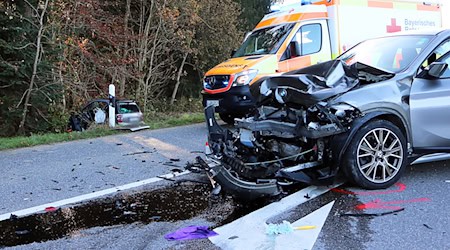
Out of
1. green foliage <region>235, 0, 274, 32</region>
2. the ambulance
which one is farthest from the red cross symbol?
green foliage <region>235, 0, 274, 32</region>

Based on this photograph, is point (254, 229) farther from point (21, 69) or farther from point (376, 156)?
point (21, 69)

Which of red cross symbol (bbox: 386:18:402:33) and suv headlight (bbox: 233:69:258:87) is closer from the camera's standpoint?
suv headlight (bbox: 233:69:258:87)

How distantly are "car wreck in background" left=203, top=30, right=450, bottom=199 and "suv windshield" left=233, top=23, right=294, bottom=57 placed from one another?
4.27 metres

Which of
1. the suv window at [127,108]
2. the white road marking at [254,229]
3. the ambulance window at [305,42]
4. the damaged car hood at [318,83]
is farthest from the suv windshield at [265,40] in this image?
the white road marking at [254,229]

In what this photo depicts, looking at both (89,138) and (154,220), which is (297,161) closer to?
(154,220)

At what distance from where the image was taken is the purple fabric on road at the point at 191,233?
363cm

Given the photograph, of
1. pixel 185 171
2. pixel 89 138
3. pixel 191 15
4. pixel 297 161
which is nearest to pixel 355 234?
pixel 297 161

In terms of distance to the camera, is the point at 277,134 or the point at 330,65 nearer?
the point at 277,134

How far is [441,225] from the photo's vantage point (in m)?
3.73

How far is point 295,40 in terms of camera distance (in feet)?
31.0

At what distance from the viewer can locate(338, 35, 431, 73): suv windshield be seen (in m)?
5.29

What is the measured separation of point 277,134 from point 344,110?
76 cm

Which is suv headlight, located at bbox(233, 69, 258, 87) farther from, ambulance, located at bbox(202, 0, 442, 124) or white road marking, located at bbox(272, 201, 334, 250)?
white road marking, located at bbox(272, 201, 334, 250)

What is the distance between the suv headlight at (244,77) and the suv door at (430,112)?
414 centimetres
